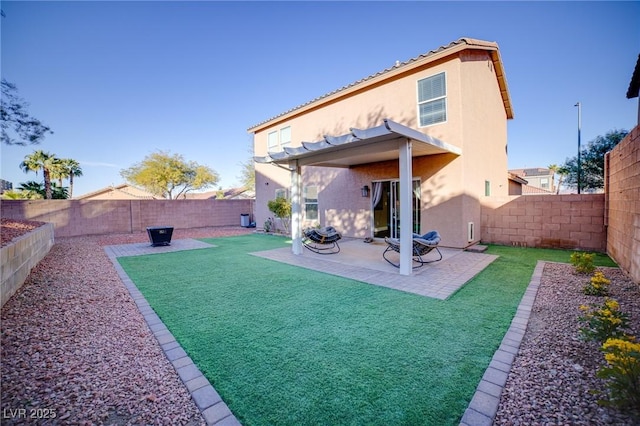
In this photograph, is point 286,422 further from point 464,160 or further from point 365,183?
point 365,183

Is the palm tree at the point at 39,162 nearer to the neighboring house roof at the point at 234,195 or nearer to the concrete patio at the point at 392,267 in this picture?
the neighboring house roof at the point at 234,195

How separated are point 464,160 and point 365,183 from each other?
12.5ft

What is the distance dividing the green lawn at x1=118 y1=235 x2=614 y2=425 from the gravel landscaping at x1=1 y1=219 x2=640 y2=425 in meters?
0.34

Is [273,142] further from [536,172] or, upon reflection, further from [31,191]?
[536,172]

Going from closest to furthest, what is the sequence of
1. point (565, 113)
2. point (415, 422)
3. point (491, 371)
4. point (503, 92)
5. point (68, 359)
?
point (415, 422) < point (491, 371) < point (68, 359) < point (503, 92) < point (565, 113)

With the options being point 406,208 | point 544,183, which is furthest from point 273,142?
point 544,183

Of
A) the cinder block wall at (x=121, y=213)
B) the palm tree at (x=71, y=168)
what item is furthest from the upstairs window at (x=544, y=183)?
the palm tree at (x=71, y=168)

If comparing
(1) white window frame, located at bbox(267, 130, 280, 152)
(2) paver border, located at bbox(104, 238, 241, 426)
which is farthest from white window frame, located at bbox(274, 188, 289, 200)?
(2) paver border, located at bbox(104, 238, 241, 426)

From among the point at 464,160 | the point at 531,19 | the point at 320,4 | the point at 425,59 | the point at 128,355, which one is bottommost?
the point at 128,355

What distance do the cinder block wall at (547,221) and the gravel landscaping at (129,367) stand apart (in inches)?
182

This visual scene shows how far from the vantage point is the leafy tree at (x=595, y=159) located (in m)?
17.5

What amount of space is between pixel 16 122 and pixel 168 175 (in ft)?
87.3

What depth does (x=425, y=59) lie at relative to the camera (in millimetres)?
9172

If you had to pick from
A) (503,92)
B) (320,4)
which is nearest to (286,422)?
(320,4)
